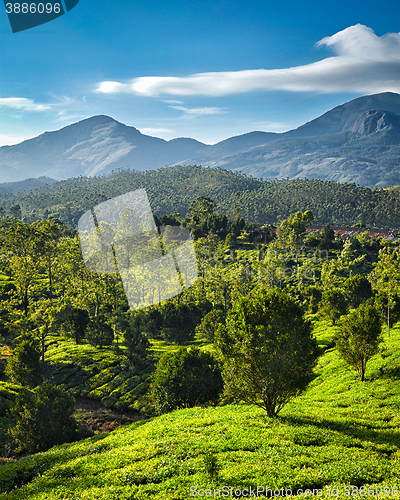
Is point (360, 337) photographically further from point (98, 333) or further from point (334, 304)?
point (98, 333)

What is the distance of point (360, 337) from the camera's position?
27.7 metres

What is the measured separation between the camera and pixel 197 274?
264ft

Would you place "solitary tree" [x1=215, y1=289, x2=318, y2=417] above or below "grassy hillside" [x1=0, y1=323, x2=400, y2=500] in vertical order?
above

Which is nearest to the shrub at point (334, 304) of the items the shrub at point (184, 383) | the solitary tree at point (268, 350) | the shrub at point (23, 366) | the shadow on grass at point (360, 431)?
the shrub at point (184, 383)

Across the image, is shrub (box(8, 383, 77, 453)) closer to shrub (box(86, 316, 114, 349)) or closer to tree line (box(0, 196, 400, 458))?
tree line (box(0, 196, 400, 458))

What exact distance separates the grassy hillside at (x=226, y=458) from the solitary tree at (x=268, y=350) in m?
1.94

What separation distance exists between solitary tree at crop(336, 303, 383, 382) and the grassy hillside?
5544 millimetres

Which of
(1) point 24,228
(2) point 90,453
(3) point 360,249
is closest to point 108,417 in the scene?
(2) point 90,453

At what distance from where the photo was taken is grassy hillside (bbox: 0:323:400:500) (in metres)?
12.0

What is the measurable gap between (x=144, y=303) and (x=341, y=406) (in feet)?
155

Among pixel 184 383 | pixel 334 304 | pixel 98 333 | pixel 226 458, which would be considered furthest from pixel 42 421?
pixel 334 304

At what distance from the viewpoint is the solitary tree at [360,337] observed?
2781 cm

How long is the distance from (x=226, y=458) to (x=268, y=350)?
6.43 meters

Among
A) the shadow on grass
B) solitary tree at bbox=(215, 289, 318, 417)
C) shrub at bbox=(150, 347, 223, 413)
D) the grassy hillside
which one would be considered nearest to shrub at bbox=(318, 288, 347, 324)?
the grassy hillside
